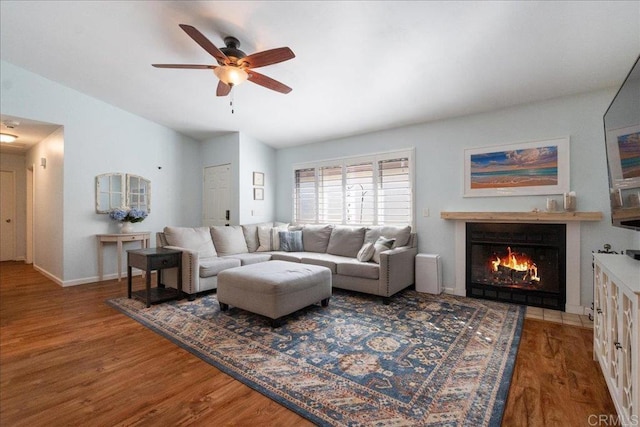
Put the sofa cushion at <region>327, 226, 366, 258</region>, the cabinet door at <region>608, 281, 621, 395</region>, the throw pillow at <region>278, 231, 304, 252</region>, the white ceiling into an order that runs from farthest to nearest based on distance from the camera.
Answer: the throw pillow at <region>278, 231, 304, 252</region>
the sofa cushion at <region>327, 226, 366, 258</region>
the white ceiling
the cabinet door at <region>608, 281, 621, 395</region>

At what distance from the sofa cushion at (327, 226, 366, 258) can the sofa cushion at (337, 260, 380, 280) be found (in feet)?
1.96

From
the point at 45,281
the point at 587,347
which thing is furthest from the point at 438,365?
the point at 45,281

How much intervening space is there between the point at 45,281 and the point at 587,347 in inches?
275

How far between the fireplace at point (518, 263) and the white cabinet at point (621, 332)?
1424mm

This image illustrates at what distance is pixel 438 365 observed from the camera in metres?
2.11

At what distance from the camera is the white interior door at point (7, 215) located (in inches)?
256

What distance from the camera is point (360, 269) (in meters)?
3.64

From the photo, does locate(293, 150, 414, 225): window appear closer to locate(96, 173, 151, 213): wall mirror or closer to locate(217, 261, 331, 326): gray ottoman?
locate(217, 261, 331, 326): gray ottoman

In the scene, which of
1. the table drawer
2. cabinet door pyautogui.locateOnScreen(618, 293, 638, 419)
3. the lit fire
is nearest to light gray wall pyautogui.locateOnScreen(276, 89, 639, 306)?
the lit fire

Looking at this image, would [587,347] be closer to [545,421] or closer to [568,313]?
[568,313]

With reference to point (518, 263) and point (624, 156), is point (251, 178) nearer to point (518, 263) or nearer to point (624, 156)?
point (518, 263)

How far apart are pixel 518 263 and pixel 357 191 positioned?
2.45 m

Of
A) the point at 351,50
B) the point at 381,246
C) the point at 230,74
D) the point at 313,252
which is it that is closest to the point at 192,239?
the point at 313,252

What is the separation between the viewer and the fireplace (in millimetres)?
3295
